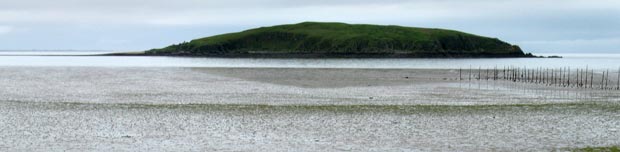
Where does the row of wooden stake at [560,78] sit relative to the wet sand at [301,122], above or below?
below

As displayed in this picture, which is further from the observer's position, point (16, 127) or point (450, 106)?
point (450, 106)

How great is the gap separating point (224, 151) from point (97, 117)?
12.3 metres

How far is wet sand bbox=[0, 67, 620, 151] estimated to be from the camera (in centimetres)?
2436

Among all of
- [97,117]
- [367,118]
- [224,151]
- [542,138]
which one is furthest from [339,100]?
[224,151]

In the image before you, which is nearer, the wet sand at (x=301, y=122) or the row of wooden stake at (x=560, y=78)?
the wet sand at (x=301, y=122)

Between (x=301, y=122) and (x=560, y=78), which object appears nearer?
(x=301, y=122)

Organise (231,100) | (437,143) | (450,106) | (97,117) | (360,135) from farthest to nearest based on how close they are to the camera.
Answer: (231,100)
(450,106)
(97,117)
(360,135)
(437,143)

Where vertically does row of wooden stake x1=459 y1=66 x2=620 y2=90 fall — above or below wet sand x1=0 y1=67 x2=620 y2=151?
below

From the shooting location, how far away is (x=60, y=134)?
86.4ft

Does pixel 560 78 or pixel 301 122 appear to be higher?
pixel 301 122

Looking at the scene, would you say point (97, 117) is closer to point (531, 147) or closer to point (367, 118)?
point (367, 118)

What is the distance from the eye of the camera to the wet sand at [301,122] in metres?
24.4

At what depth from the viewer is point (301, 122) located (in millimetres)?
31344

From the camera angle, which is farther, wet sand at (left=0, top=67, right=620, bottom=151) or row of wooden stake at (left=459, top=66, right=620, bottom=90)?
row of wooden stake at (left=459, top=66, right=620, bottom=90)
